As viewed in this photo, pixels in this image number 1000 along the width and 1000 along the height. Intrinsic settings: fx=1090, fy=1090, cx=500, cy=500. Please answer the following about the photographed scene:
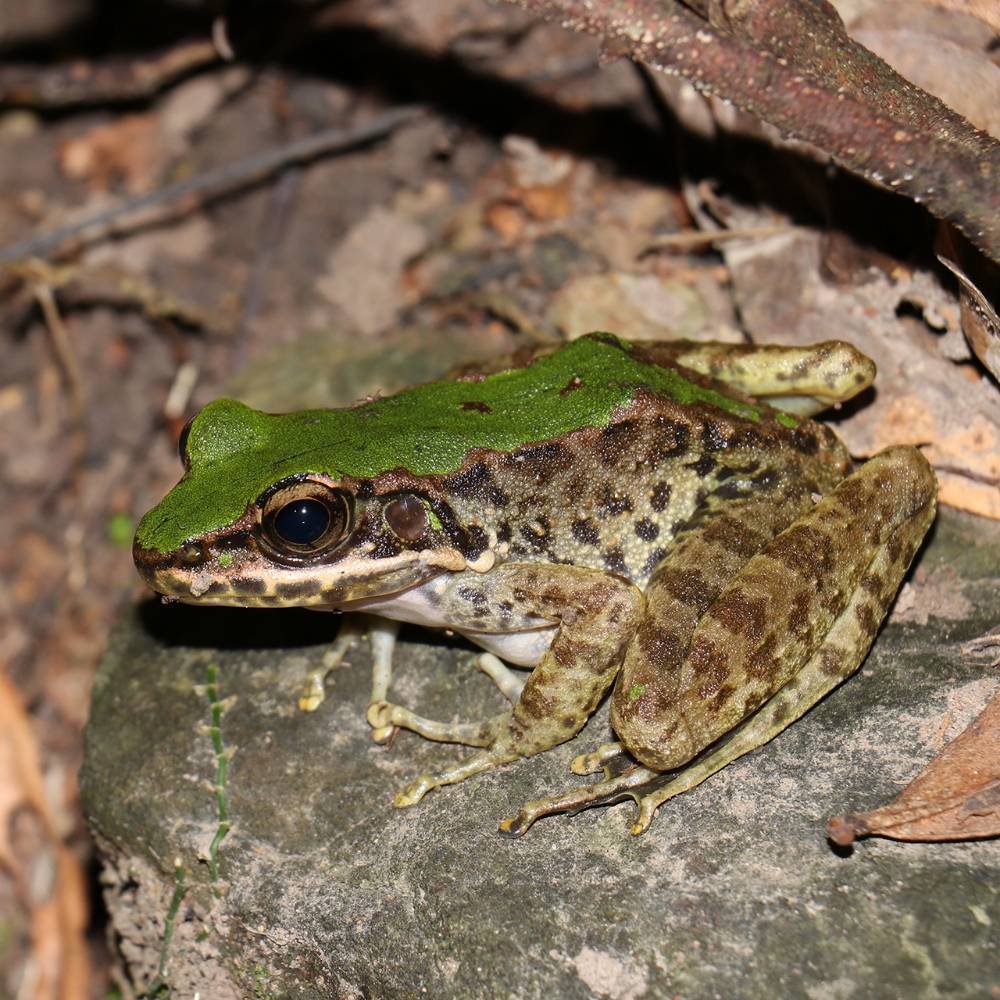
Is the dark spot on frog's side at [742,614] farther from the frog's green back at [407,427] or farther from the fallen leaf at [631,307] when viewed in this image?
the fallen leaf at [631,307]

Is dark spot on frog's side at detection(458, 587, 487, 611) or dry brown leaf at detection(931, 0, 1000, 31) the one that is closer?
dark spot on frog's side at detection(458, 587, 487, 611)

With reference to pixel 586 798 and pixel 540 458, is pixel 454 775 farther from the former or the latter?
pixel 540 458

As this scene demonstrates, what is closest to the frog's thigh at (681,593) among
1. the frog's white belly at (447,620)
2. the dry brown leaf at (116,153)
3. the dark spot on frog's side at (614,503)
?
the dark spot on frog's side at (614,503)

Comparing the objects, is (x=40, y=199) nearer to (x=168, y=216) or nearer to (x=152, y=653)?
(x=168, y=216)

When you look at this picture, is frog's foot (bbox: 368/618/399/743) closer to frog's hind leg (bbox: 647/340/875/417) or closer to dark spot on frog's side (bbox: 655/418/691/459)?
dark spot on frog's side (bbox: 655/418/691/459)

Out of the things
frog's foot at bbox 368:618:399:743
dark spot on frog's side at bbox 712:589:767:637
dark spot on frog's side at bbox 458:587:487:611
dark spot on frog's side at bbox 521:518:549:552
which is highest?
dark spot on frog's side at bbox 712:589:767:637

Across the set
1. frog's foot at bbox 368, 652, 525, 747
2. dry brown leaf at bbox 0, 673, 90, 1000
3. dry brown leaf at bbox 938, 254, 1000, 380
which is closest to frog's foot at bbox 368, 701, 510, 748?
frog's foot at bbox 368, 652, 525, 747

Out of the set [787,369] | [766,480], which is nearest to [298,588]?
[766,480]
